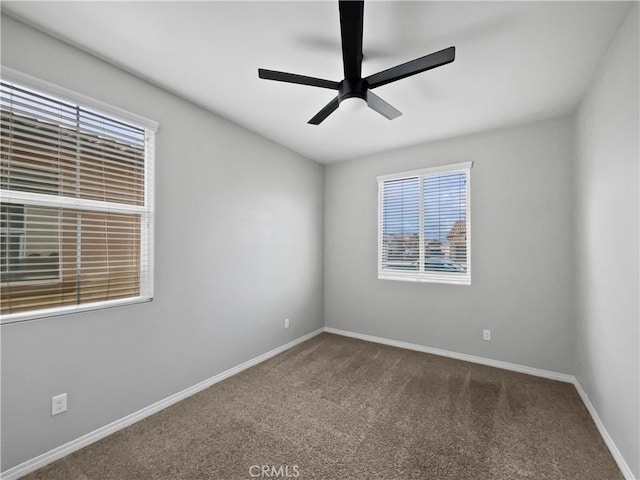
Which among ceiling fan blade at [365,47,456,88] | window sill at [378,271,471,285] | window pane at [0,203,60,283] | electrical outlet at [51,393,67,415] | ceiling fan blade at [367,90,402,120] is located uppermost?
ceiling fan blade at [365,47,456,88]

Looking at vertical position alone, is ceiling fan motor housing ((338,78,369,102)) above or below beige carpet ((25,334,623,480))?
above

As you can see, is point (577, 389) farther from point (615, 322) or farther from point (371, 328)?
point (371, 328)

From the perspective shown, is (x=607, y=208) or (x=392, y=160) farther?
(x=392, y=160)

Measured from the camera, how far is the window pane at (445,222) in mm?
3482

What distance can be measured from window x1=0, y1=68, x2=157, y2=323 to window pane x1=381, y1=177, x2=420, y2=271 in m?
2.84

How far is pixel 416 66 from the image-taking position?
172 cm

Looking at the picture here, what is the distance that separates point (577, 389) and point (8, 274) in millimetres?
4497

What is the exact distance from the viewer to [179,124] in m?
2.58

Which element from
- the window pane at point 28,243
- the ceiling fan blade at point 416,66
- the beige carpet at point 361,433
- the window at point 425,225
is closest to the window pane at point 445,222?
the window at point 425,225

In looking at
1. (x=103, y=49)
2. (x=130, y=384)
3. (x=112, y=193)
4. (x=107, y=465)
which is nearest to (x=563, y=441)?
(x=107, y=465)

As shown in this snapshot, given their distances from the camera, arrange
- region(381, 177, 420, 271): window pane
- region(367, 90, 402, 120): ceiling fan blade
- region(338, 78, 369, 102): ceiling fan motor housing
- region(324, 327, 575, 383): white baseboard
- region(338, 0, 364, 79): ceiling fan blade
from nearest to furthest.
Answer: region(338, 0, 364, 79): ceiling fan blade → region(338, 78, 369, 102): ceiling fan motor housing → region(367, 90, 402, 120): ceiling fan blade → region(324, 327, 575, 383): white baseboard → region(381, 177, 420, 271): window pane

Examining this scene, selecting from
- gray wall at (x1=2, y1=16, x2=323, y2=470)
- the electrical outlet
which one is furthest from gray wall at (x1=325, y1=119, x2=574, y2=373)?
the electrical outlet

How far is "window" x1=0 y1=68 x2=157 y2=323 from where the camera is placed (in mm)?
1694

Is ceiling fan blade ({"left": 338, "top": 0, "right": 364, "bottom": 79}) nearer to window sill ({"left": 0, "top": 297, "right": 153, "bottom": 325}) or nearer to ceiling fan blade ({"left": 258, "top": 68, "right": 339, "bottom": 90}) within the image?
ceiling fan blade ({"left": 258, "top": 68, "right": 339, "bottom": 90})
